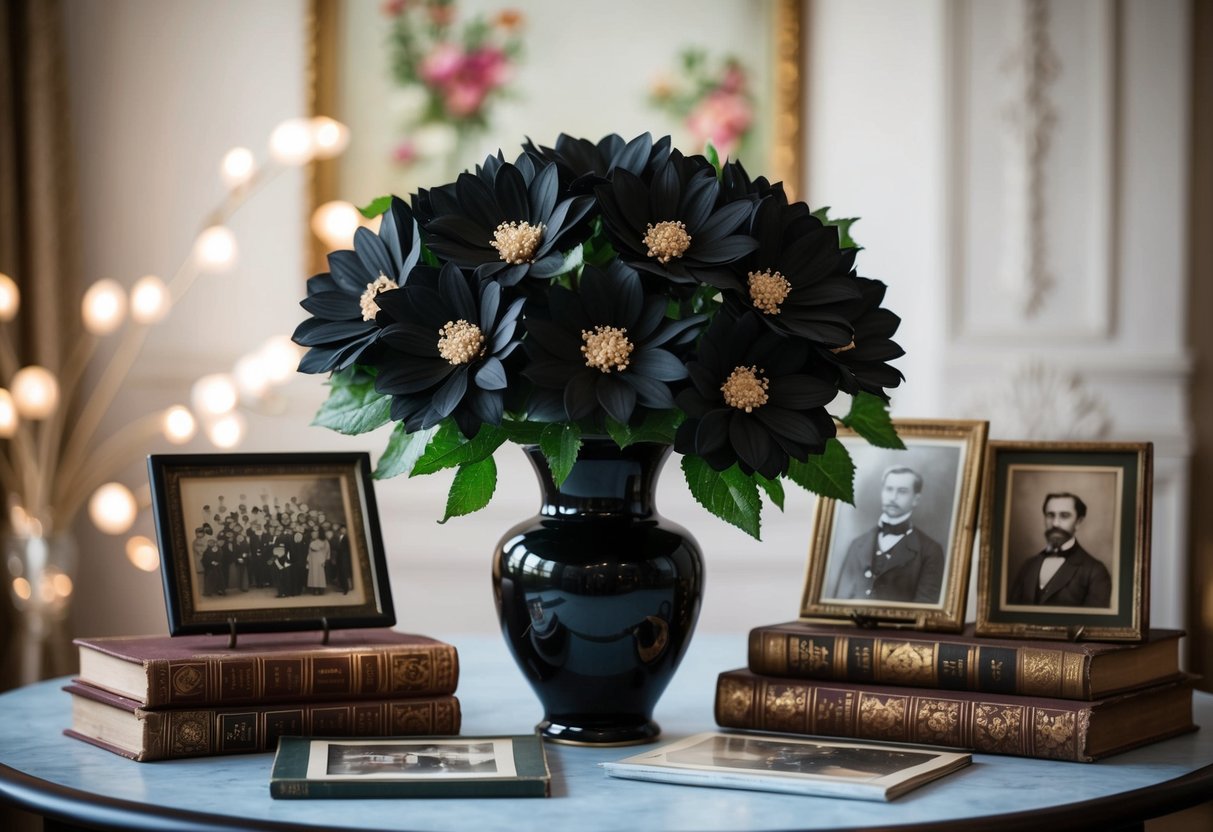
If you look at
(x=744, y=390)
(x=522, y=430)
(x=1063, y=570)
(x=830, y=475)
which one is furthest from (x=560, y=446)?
(x=1063, y=570)

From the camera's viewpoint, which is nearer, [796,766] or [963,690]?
[796,766]

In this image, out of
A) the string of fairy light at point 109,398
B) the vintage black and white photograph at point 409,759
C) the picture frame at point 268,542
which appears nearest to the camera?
the vintage black and white photograph at point 409,759

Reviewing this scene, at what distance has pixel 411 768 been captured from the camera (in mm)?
1043

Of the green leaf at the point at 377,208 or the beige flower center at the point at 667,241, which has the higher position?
the green leaf at the point at 377,208

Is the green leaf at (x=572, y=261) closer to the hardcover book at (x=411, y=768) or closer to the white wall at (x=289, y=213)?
the hardcover book at (x=411, y=768)

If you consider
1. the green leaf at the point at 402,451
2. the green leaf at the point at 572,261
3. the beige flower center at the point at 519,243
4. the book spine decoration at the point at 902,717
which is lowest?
the book spine decoration at the point at 902,717

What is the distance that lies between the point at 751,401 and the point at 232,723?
531 millimetres

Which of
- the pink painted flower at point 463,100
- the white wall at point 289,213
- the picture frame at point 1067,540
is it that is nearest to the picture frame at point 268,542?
the picture frame at point 1067,540

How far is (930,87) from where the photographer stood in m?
3.58

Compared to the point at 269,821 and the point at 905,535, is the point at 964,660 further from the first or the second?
the point at 269,821

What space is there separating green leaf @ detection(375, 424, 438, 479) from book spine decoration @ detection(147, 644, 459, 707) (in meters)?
0.17

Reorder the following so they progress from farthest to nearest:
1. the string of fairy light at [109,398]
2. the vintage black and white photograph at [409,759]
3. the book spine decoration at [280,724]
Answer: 1. the string of fairy light at [109,398]
2. the book spine decoration at [280,724]
3. the vintage black and white photograph at [409,759]

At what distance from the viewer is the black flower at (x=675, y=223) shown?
108 centimetres

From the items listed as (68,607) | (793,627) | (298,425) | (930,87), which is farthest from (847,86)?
(793,627)
